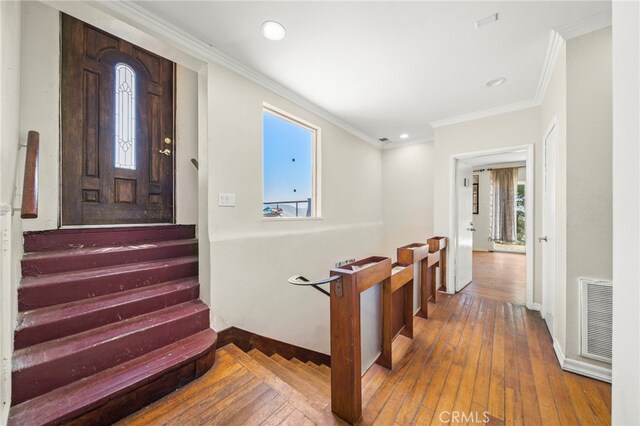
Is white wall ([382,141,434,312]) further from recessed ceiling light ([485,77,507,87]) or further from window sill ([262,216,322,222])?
window sill ([262,216,322,222])

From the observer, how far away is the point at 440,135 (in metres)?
3.71

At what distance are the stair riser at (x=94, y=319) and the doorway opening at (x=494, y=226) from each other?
11.7 feet

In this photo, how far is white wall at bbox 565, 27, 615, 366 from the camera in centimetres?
169

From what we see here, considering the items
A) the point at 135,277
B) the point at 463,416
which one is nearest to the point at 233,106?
the point at 135,277

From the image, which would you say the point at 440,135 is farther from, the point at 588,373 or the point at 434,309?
the point at 588,373

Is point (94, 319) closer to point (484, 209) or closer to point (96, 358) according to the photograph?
point (96, 358)

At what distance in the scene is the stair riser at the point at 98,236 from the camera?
6.13ft

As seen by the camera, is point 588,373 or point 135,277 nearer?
point 588,373

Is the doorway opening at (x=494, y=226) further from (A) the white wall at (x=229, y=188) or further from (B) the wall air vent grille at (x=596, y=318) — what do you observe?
(A) the white wall at (x=229, y=188)

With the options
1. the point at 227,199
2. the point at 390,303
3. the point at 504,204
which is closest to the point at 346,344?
the point at 390,303

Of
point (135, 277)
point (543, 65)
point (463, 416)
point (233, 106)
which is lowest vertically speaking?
point (463, 416)

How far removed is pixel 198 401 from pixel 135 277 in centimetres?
110

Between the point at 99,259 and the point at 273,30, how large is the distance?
2.27m

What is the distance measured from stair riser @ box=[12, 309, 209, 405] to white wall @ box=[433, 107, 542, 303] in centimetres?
343
